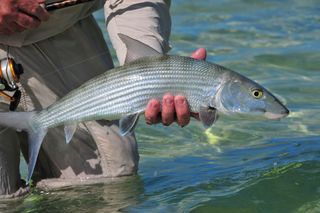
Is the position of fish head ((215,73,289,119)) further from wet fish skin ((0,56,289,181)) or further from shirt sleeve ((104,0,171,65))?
shirt sleeve ((104,0,171,65))

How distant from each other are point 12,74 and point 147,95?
85cm

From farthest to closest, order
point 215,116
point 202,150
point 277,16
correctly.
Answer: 1. point 277,16
2. point 202,150
3. point 215,116

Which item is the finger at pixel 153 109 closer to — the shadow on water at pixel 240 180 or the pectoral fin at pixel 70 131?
the pectoral fin at pixel 70 131

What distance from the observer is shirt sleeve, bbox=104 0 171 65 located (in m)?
5.55

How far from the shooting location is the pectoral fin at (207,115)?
4812mm

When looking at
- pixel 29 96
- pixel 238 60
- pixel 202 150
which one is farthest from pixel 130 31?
pixel 238 60

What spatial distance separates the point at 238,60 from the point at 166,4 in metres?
4.31

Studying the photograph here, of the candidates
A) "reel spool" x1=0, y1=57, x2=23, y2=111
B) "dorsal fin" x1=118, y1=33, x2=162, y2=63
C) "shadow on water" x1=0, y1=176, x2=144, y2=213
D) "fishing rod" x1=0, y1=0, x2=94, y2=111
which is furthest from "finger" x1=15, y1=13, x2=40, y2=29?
"shadow on water" x1=0, y1=176, x2=144, y2=213

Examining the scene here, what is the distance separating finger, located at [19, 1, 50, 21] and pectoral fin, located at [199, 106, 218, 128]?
1.08 meters

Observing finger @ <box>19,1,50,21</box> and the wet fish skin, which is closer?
the wet fish skin

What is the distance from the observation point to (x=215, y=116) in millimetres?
4840

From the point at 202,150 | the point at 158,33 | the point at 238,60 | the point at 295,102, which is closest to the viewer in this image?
the point at 158,33

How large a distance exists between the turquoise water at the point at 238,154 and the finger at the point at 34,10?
1242 millimetres

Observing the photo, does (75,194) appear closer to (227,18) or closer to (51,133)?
(51,133)
